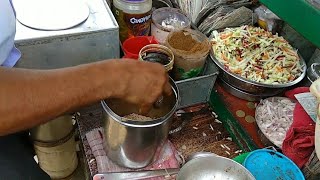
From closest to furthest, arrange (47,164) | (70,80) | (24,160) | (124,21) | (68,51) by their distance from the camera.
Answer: (70,80), (24,160), (68,51), (124,21), (47,164)

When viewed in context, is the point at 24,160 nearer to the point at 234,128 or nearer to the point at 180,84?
the point at 180,84

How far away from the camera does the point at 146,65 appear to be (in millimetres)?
1099

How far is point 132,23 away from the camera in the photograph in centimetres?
170

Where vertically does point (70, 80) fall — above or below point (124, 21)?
above

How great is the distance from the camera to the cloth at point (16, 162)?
1.26 meters

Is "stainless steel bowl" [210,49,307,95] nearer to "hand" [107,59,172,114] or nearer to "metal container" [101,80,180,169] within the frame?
"metal container" [101,80,180,169]

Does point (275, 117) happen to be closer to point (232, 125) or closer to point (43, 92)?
point (232, 125)

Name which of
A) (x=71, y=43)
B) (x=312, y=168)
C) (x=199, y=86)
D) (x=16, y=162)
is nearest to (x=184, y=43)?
(x=199, y=86)

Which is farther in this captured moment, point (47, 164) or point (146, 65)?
point (47, 164)

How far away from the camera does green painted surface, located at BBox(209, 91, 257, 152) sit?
5.16ft

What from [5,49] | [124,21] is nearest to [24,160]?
[5,49]

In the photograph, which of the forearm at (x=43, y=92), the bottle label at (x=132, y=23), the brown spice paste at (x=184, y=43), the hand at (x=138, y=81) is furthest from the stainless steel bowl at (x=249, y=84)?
the forearm at (x=43, y=92)

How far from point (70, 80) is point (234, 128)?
0.87 meters

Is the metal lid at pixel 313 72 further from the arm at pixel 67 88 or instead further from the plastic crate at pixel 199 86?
the arm at pixel 67 88
